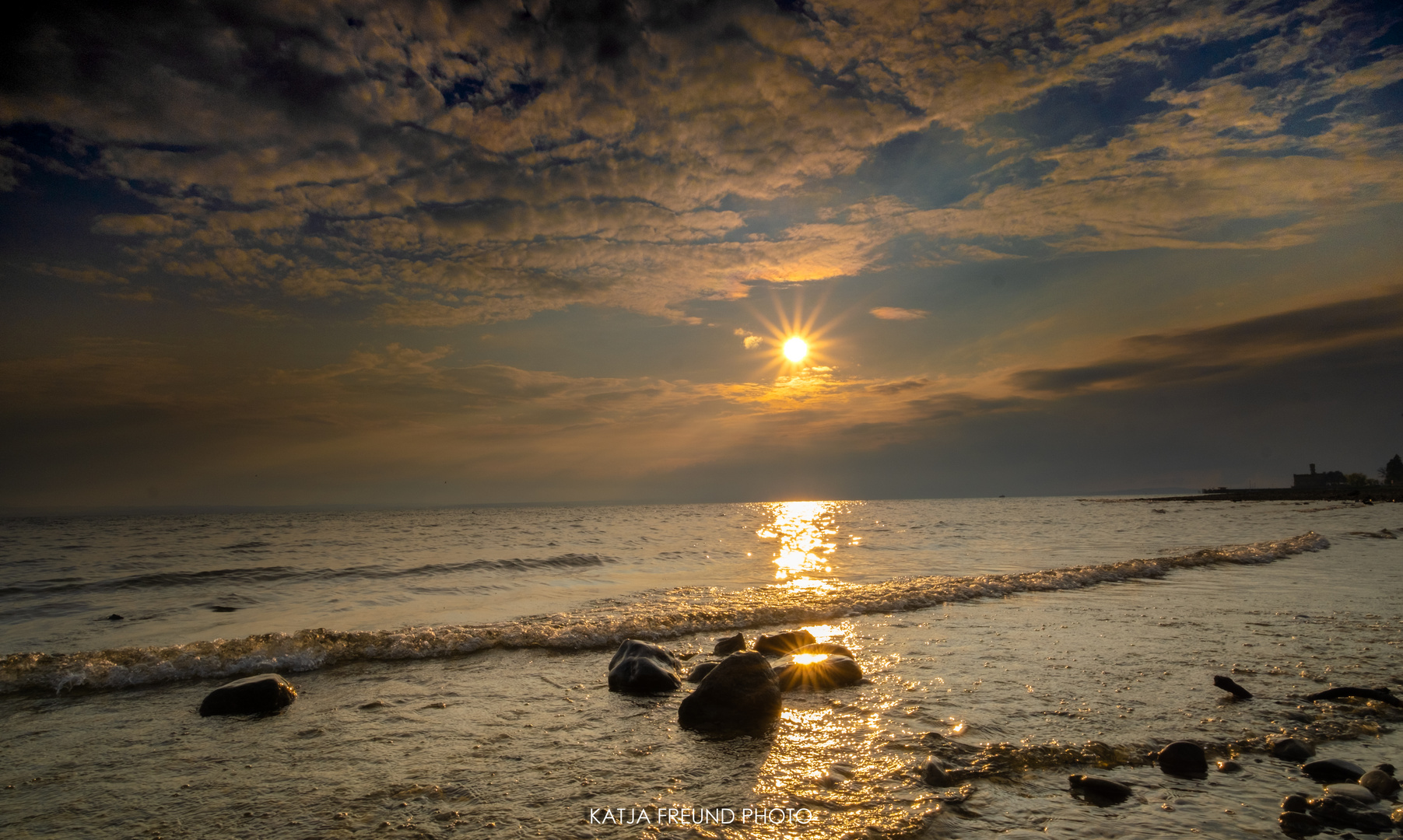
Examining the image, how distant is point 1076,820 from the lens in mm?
3760

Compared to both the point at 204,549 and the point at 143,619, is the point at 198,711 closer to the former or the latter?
the point at 143,619

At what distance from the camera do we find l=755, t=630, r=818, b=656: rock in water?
912 centimetres

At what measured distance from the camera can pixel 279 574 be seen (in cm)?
2247

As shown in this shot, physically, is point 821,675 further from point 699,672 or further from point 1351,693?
point 1351,693

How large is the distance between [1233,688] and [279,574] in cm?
2604

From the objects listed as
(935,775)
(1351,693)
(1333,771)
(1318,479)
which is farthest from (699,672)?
(1318,479)

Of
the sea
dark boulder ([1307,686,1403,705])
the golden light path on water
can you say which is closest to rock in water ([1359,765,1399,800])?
the sea

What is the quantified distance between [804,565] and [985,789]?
1717cm

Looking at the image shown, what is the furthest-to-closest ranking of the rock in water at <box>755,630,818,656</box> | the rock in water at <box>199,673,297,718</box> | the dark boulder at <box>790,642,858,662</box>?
the rock in water at <box>755,630,818,656</box>, the dark boulder at <box>790,642,858,662</box>, the rock in water at <box>199,673,297,718</box>

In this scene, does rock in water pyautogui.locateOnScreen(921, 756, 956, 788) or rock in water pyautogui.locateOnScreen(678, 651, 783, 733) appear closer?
rock in water pyautogui.locateOnScreen(921, 756, 956, 788)

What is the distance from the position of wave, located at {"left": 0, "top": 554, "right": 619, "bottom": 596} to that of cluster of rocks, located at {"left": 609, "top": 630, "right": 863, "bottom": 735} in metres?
15.1

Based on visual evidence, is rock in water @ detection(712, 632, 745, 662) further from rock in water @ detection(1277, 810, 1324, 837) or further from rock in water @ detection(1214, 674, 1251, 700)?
rock in water @ detection(1277, 810, 1324, 837)

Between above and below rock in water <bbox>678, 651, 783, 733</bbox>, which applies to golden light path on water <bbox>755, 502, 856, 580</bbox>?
below

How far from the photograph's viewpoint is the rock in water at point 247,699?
6.60m
